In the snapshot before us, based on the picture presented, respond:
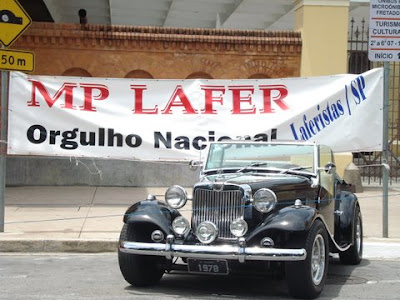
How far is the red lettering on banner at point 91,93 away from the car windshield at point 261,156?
4.29 m

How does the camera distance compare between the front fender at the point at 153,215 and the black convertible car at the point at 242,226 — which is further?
the front fender at the point at 153,215

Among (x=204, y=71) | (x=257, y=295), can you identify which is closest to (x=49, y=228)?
(x=257, y=295)

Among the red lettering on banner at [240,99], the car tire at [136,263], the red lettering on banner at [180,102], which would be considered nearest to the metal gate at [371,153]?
the red lettering on banner at [240,99]

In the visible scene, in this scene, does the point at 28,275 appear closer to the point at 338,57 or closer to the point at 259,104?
the point at 259,104

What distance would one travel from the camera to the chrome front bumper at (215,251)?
6.56 metres

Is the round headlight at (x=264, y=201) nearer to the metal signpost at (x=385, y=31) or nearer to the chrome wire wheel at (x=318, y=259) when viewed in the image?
the chrome wire wheel at (x=318, y=259)

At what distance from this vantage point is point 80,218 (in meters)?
11.7

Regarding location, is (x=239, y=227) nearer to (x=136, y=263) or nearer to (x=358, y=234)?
(x=136, y=263)

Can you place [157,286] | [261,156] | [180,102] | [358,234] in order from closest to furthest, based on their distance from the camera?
[157,286] → [261,156] → [358,234] → [180,102]

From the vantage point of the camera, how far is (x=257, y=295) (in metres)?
7.17

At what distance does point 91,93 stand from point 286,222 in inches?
252

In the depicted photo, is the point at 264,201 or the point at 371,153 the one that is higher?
the point at 371,153

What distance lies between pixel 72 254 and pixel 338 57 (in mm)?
9199

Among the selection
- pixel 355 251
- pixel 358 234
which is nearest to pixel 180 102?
pixel 358 234
